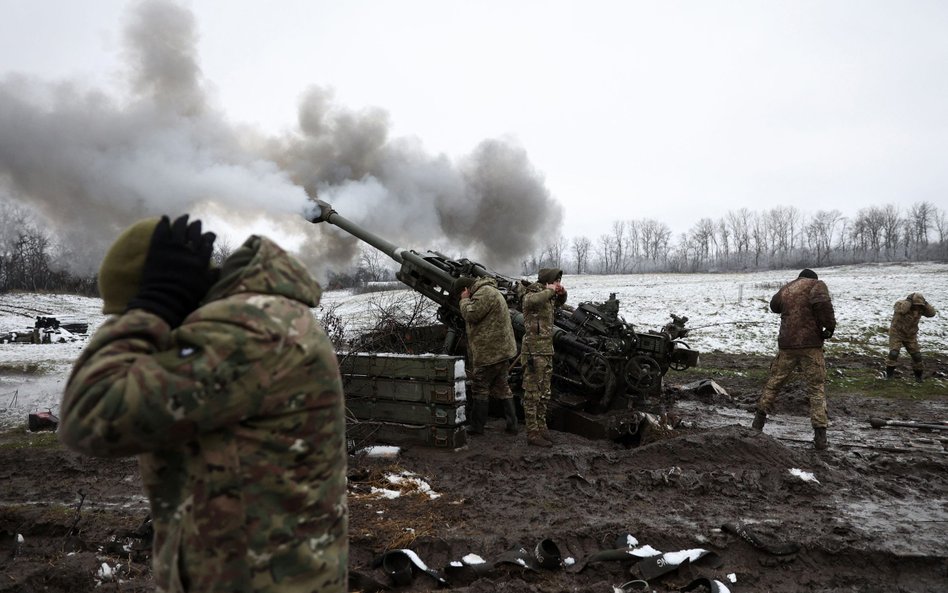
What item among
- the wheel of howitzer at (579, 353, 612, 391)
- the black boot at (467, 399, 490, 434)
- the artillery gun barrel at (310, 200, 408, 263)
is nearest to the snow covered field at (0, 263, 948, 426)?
the artillery gun barrel at (310, 200, 408, 263)

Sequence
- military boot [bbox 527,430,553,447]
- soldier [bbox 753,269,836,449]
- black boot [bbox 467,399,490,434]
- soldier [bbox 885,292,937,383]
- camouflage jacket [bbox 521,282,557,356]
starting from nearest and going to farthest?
soldier [bbox 753,269,836,449] < military boot [bbox 527,430,553,447] < camouflage jacket [bbox 521,282,557,356] < black boot [bbox 467,399,490,434] < soldier [bbox 885,292,937,383]

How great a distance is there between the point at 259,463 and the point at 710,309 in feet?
75.4

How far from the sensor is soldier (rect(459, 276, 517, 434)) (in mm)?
7375

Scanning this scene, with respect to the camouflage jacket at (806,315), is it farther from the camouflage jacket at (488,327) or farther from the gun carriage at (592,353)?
the camouflage jacket at (488,327)

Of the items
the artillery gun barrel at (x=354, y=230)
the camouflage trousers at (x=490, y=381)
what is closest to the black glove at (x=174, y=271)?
the camouflage trousers at (x=490, y=381)

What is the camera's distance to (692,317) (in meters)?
21.1

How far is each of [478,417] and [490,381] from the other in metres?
0.47

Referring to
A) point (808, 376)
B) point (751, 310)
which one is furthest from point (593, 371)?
point (751, 310)

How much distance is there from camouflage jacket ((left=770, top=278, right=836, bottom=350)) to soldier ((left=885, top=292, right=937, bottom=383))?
5.89 meters

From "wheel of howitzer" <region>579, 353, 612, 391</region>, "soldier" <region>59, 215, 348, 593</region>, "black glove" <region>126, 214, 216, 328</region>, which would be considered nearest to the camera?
"soldier" <region>59, 215, 348, 593</region>

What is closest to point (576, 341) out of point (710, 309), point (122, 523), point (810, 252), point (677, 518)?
point (677, 518)

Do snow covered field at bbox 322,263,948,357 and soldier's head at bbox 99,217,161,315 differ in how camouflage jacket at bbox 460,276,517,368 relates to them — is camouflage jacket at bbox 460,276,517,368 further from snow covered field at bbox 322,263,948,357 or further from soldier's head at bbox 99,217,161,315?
soldier's head at bbox 99,217,161,315

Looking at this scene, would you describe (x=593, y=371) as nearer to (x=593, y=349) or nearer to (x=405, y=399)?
(x=593, y=349)

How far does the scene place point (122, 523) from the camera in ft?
15.1
